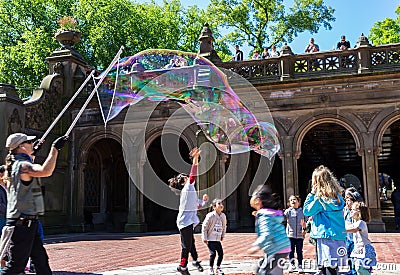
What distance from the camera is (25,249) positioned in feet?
15.4

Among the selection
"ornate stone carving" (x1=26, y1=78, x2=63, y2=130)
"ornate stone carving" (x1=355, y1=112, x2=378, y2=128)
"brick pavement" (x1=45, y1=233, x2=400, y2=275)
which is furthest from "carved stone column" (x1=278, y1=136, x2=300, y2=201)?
"ornate stone carving" (x1=26, y1=78, x2=63, y2=130)

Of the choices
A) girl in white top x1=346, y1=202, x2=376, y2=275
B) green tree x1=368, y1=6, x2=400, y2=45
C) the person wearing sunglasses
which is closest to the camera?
the person wearing sunglasses

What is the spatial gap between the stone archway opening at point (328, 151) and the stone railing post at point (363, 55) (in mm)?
3183

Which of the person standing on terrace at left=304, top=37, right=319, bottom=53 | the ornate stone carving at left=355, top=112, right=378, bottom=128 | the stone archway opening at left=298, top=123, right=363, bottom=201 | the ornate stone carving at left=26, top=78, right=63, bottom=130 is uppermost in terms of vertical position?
the person standing on terrace at left=304, top=37, right=319, bottom=53

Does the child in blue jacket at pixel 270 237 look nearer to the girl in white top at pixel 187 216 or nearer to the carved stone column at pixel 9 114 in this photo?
the girl in white top at pixel 187 216

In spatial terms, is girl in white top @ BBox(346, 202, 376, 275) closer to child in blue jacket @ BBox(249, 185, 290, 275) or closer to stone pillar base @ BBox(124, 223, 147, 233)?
child in blue jacket @ BBox(249, 185, 290, 275)

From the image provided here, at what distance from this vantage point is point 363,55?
1728 cm

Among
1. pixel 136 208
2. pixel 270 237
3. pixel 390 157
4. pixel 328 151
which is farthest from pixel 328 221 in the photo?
pixel 390 157

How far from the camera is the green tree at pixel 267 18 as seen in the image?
37.6 m

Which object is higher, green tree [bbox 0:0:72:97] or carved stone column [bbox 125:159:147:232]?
green tree [bbox 0:0:72:97]

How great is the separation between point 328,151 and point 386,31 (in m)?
15.1

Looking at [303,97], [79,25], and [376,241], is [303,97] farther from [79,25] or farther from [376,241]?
[79,25]

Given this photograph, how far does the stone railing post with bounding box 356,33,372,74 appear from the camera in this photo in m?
17.1

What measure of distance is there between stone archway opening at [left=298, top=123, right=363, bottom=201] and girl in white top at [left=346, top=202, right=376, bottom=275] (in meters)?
13.3
